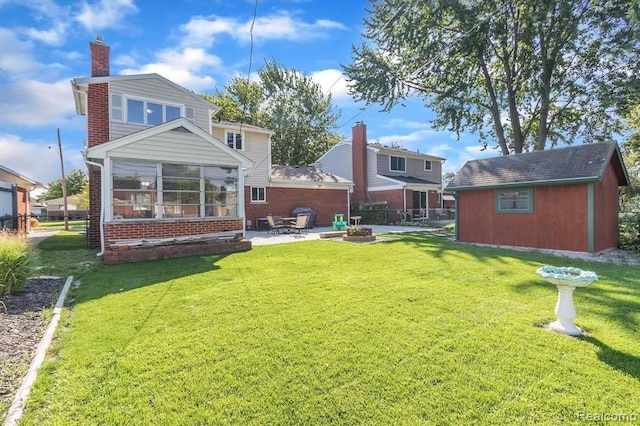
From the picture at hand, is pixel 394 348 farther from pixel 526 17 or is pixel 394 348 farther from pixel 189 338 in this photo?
pixel 526 17

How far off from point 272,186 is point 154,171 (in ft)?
32.6

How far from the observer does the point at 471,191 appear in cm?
1328

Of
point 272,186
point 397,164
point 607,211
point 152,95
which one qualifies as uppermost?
point 152,95

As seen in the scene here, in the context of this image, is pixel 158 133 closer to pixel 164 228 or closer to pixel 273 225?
pixel 164 228

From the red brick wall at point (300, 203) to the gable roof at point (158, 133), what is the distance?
7.88 meters

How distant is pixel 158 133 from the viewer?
9586mm

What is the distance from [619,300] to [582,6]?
59.5ft

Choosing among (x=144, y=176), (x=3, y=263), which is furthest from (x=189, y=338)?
(x=144, y=176)

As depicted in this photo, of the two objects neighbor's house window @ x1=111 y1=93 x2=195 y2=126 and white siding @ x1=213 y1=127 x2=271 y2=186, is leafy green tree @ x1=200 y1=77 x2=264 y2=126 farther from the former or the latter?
neighbor's house window @ x1=111 y1=93 x2=195 y2=126

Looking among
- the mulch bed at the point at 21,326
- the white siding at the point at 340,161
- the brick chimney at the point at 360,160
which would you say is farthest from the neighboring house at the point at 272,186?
the mulch bed at the point at 21,326

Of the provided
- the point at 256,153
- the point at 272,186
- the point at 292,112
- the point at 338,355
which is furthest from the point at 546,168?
the point at 292,112

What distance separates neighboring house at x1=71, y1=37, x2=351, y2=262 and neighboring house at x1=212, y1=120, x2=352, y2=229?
4.55 metres

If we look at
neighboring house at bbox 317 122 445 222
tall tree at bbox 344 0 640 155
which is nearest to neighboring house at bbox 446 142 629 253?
tall tree at bbox 344 0 640 155

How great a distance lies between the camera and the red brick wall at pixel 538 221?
10.4m
